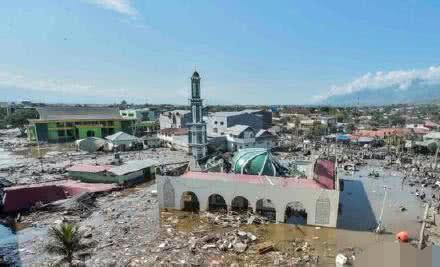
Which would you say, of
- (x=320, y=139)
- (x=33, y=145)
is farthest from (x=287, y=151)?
(x=33, y=145)

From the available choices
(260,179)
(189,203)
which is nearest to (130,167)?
(189,203)

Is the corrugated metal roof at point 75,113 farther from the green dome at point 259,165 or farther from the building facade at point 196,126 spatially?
the green dome at point 259,165

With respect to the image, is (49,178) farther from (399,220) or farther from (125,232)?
(399,220)

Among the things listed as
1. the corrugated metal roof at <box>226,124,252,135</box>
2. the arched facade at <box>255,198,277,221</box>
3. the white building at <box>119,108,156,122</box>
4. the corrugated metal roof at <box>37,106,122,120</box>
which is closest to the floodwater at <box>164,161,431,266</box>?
the arched facade at <box>255,198,277,221</box>

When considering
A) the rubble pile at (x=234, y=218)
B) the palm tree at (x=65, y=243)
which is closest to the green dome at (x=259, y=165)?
the rubble pile at (x=234, y=218)

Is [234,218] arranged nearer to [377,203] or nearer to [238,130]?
[377,203]

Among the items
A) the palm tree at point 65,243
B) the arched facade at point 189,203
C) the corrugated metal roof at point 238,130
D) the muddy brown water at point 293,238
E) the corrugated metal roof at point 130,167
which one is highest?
the corrugated metal roof at point 238,130

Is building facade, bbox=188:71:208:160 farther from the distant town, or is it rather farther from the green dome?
the green dome
